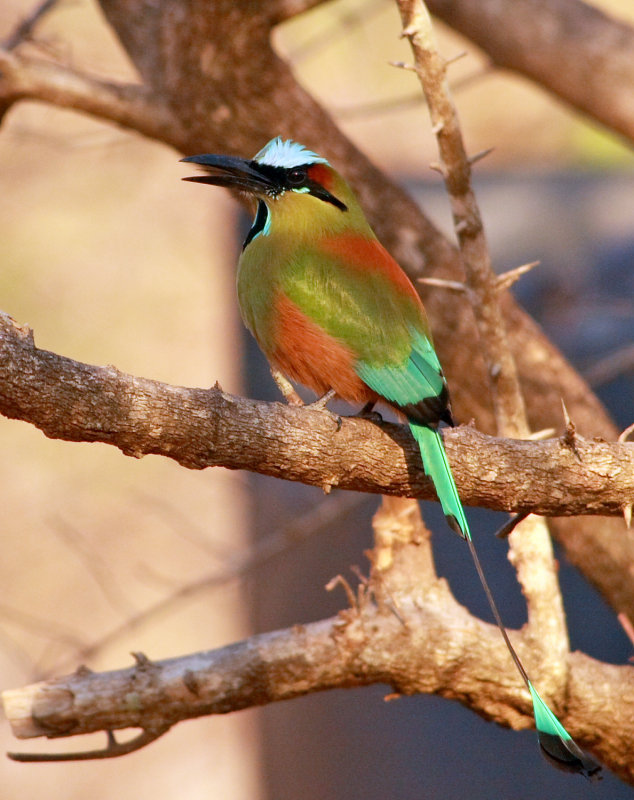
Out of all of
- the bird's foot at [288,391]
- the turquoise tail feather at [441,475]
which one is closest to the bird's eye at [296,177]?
the bird's foot at [288,391]

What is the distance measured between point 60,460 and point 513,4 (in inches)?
167

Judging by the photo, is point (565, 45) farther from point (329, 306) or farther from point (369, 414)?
point (369, 414)

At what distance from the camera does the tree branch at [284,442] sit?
6.16ft

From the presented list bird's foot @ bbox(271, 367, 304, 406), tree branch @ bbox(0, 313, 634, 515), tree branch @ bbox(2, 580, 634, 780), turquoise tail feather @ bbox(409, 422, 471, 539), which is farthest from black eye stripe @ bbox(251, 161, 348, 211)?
tree branch @ bbox(2, 580, 634, 780)

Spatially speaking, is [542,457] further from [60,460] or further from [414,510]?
[60,460]

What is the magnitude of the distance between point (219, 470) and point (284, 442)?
379 centimetres

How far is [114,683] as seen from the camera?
2631mm

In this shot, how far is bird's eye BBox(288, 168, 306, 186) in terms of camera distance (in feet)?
9.66

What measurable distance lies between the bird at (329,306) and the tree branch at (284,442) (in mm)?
118

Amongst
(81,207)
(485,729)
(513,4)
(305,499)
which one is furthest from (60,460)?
(513,4)

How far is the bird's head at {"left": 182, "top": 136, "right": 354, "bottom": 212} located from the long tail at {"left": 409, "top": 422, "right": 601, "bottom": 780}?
95 cm

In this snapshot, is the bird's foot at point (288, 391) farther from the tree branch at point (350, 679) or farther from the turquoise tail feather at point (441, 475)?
the tree branch at point (350, 679)

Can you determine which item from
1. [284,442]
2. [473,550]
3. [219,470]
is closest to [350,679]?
[473,550]

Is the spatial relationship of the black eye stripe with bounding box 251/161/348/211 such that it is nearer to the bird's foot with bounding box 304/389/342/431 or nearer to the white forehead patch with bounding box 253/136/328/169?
the white forehead patch with bounding box 253/136/328/169
